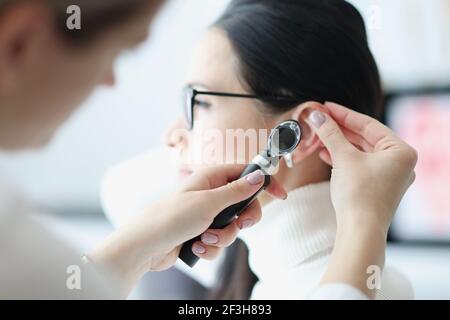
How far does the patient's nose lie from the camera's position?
934 millimetres

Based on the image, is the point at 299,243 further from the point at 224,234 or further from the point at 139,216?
the point at 139,216

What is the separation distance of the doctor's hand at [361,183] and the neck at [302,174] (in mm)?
87

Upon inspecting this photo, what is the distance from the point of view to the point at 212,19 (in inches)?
36.3

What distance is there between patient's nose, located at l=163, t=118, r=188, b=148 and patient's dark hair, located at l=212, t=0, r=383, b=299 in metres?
0.13

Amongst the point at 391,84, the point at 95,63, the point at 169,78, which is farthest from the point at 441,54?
the point at 95,63

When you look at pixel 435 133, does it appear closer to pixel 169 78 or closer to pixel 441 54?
pixel 441 54

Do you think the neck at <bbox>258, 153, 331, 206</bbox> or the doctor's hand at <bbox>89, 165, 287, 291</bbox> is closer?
the doctor's hand at <bbox>89, 165, 287, 291</bbox>

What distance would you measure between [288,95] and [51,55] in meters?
0.38

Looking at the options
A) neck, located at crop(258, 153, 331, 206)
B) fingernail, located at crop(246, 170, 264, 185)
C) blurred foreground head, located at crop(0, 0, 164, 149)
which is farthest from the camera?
neck, located at crop(258, 153, 331, 206)

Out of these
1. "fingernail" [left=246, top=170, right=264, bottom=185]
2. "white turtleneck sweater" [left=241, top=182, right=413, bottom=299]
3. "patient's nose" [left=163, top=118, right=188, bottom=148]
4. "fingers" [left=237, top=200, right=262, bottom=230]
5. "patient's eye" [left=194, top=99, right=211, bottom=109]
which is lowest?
"white turtleneck sweater" [left=241, top=182, right=413, bottom=299]

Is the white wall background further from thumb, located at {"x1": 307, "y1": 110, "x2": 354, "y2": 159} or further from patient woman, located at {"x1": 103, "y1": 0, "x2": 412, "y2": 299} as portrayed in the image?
thumb, located at {"x1": 307, "y1": 110, "x2": 354, "y2": 159}

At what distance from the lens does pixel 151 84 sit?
3.16 ft

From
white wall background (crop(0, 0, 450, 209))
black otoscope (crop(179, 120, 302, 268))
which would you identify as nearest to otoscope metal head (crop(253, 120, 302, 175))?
black otoscope (crop(179, 120, 302, 268))

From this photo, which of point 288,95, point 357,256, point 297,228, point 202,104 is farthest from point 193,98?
point 357,256
